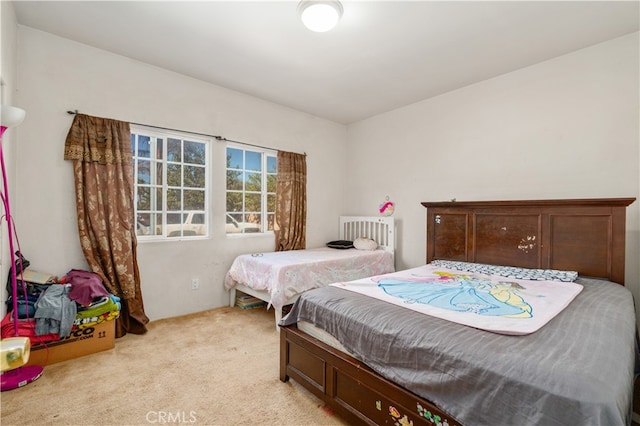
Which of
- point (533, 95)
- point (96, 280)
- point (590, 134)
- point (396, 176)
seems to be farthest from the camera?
point (396, 176)

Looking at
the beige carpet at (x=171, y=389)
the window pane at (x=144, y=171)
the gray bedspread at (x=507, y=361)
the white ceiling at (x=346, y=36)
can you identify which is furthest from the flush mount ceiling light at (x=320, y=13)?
the beige carpet at (x=171, y=389)

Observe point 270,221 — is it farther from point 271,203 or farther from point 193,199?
point 193,199

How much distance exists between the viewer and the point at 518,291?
1.96 metres

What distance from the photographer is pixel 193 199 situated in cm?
331

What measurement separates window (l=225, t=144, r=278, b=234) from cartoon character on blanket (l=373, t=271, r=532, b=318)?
2.01 metres

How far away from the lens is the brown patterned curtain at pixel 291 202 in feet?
12.9

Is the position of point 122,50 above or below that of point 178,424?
above

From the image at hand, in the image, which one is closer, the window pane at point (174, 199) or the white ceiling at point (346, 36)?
the white ceiling at point (346, 36)

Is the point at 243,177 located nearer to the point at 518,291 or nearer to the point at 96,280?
the point at 96,280

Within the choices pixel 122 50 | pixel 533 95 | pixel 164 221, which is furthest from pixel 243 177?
pixel 533 95

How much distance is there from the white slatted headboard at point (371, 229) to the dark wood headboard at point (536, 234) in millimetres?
700

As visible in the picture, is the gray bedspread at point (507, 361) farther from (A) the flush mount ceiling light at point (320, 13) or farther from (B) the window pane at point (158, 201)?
(B) the window pane at point (158, 201)

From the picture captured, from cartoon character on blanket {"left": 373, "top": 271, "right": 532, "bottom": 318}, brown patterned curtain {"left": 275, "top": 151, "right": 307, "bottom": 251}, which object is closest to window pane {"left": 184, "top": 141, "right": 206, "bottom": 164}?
brown patterned curtain {"left": 275, "top": 151, "right": 307, "bottom": 251}

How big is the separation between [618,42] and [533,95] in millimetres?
642
